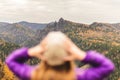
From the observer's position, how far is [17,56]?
5754 mm

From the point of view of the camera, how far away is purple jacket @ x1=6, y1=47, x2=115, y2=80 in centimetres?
538

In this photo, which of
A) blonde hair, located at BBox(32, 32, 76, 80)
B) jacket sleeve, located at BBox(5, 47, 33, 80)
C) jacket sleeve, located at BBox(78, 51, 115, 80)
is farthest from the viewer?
jacket sleeve, located at BBox(5, 47, 33, 80)

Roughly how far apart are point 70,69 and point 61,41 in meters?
0.42

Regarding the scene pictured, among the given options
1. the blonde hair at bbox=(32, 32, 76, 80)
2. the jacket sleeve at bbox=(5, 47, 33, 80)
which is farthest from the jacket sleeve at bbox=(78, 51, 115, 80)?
the jacket sleeve at bbox=(5, 47, 33, 80)

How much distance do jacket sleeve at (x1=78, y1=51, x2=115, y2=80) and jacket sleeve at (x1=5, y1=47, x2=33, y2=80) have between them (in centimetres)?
84

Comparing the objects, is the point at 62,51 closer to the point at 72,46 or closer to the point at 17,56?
the point at 72,46

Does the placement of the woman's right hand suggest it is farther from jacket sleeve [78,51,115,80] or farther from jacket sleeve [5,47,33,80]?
jacket sleeve [5,47,33,80]

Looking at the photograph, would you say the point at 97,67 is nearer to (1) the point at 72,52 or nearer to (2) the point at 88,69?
(2) the point at 88,69

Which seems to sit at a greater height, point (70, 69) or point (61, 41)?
point (61, 41)

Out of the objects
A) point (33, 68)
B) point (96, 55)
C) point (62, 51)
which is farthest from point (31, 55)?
point (96, 55)

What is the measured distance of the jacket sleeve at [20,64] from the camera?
18.4 feet

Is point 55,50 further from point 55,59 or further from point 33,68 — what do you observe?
point 33,68

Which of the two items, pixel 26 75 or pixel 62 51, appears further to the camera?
pixel 26 75

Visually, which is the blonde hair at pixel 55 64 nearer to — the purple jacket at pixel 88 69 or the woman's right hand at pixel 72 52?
the woman's right hand at pixel 72 52
